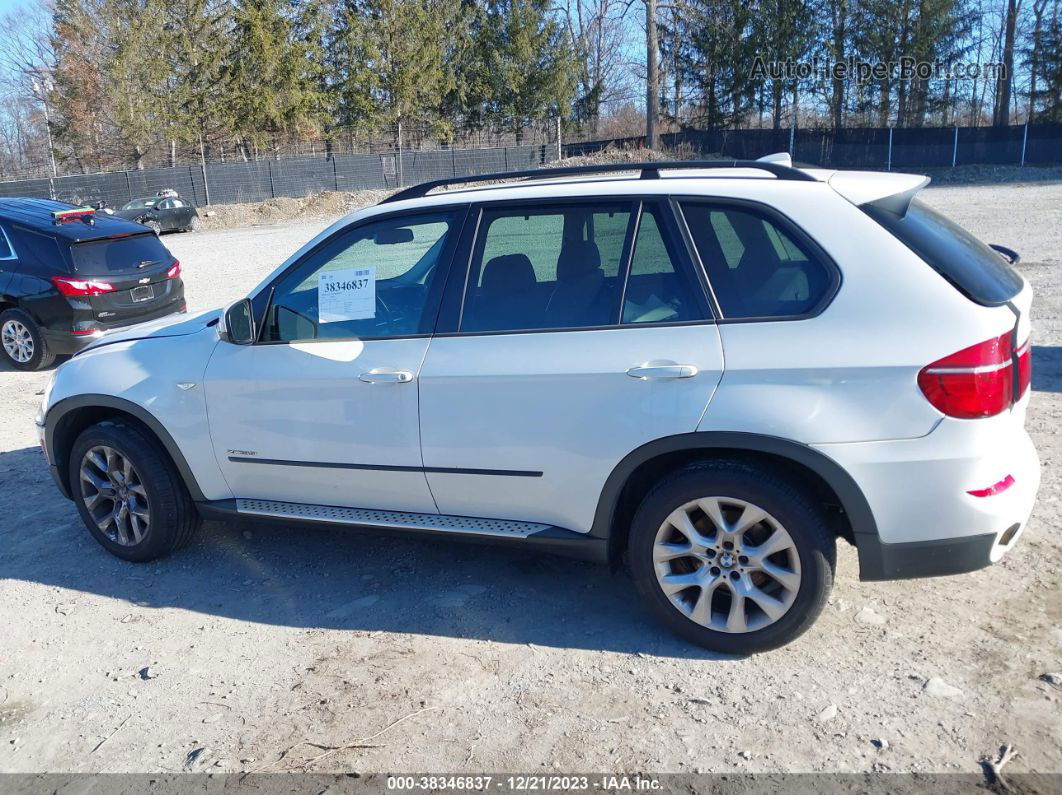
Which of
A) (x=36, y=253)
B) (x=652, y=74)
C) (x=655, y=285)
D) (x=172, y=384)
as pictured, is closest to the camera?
(x=655, y=285)

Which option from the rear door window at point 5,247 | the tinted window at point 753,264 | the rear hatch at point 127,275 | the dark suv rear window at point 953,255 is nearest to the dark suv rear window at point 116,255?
the rear hatch at point 127,275

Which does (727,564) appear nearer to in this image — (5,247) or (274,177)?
(5,247)

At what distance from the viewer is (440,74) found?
2008 inches

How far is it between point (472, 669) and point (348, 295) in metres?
1.72

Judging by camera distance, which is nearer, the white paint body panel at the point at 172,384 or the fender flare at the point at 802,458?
the fender flare at the point at 802,458

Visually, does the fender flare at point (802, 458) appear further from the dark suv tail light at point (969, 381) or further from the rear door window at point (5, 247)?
the rear door window at point (5, 247)

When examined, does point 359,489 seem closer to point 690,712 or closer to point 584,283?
point 584,283

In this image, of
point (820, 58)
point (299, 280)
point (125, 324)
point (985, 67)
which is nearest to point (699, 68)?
point (820, 58)

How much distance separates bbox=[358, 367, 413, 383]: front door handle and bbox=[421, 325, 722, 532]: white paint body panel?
0.27 ft

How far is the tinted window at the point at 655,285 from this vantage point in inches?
141

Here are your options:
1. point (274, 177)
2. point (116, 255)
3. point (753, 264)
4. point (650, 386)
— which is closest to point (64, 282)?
point (116, 255)

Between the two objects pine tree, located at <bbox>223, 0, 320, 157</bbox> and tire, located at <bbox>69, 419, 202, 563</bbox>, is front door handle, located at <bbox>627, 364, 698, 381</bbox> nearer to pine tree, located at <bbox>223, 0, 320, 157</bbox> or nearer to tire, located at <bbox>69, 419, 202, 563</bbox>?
tire, located at <bbox>69, 419, 202, 563</bbox>

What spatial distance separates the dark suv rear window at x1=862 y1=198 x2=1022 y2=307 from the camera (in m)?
3.32

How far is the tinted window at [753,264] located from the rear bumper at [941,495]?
0.58m
